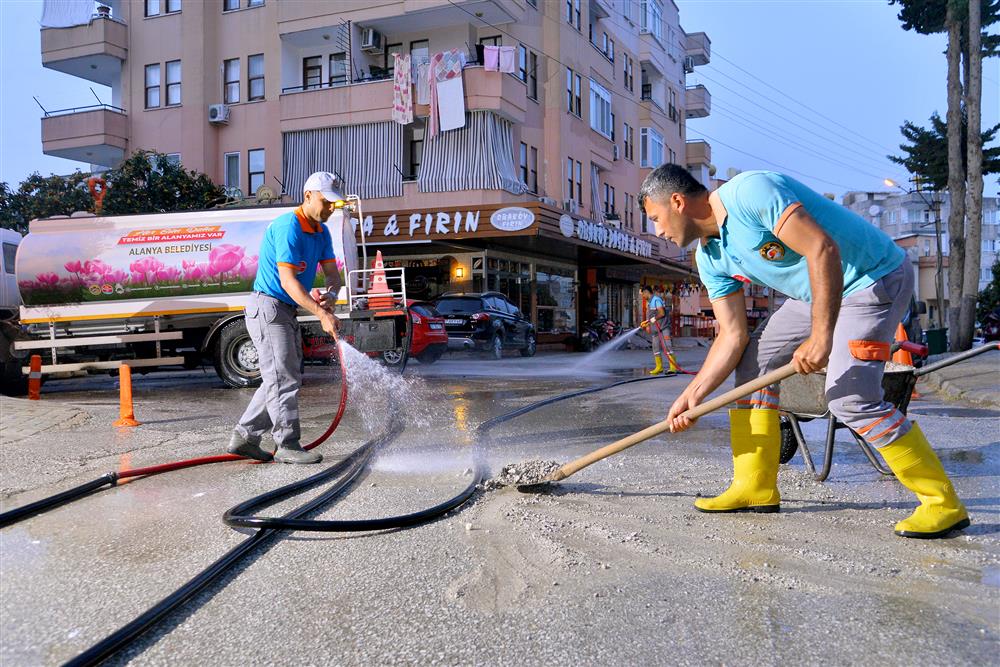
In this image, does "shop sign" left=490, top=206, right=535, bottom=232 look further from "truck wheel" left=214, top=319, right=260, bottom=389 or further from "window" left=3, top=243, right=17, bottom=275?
"window" left=3, top=243, right=17, bottom=275

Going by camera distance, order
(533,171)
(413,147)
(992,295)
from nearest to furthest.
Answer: (413,147)
(533,171)
(992,295)

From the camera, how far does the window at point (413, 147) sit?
25.7 m

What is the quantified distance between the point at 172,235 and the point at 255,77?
16396mm

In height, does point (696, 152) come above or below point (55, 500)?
above

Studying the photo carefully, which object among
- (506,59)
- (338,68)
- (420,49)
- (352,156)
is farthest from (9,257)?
(420,49)

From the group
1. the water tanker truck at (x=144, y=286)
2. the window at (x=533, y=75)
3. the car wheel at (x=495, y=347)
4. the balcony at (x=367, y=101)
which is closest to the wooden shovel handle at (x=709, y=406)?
the water tanker truck at (x=144, y=286)

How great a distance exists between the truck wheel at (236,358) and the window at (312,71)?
677 inches

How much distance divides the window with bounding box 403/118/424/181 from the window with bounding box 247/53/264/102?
5.46 metres

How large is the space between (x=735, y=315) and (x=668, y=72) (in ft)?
138

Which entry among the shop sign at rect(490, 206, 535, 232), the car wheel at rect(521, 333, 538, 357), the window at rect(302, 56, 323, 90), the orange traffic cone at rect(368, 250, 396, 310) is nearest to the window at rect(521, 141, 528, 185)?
the shop sign at rect(490, 206, 535, 232)

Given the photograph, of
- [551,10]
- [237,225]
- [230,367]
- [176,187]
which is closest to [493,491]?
[230,367]

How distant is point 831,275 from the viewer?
3.36 m

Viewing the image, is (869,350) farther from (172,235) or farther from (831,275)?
(172,235)

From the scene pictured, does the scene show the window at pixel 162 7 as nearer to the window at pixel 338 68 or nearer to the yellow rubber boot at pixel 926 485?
the window at pixel 338 68
